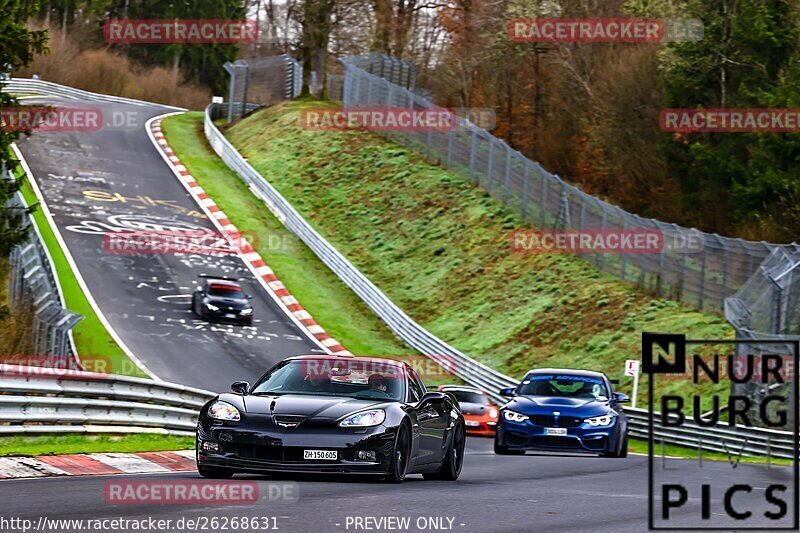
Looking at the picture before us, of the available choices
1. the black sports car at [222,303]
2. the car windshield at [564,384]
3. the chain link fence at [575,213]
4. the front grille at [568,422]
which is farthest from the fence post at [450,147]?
the front grille at [568,422]

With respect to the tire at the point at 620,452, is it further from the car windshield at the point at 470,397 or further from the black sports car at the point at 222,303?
the black sports car at the point at 222,303

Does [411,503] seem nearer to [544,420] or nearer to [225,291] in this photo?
[544,420]

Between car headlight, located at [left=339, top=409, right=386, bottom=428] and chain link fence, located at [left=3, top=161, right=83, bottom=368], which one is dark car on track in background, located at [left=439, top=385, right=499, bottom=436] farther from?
car headlight, located at [left=339, top=409, right=386, bottom=428]

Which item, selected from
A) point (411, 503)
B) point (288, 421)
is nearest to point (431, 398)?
point (288, 421)

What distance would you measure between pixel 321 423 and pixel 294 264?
113ft

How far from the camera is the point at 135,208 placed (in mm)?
48594

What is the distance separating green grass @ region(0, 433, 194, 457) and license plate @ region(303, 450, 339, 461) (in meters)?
3.54

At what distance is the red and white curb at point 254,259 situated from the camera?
38.1m

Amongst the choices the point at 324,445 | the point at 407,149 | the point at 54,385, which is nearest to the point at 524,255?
the point at 407,149

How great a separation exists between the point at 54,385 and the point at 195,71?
287 ft

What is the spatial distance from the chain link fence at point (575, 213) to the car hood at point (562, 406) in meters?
12.8

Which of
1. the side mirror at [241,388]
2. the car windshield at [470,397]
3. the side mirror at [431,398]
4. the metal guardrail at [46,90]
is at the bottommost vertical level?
the car windshield at [470,397]

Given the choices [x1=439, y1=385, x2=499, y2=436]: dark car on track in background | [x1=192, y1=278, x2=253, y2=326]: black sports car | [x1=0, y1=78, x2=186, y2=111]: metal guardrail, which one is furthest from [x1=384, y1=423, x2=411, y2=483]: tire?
[x1=0, y1=78, x2=186, y2=111]: metal guardrail

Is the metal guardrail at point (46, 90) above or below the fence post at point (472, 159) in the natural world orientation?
above
